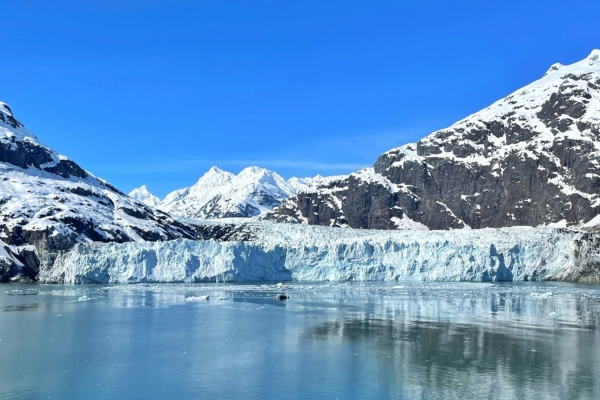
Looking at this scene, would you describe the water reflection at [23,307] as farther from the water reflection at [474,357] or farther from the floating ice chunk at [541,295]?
the floating ice chunk at [541,295]

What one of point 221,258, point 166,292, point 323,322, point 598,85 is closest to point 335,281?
point 221,258

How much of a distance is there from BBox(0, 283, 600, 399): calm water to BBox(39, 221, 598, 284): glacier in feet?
76.2

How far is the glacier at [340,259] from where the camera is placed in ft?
198

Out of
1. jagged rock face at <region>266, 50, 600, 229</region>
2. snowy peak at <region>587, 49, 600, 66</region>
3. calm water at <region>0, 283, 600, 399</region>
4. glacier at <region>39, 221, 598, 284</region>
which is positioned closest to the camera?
calm water at <region>0, 283, 600, 399</region>

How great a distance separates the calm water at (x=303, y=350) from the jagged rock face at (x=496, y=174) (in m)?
104

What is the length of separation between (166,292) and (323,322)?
22.8 meters

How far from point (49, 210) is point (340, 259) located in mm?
47800

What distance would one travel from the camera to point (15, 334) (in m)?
24.8

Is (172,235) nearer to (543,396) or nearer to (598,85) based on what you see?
(543,396)

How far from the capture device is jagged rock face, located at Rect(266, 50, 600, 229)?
133m

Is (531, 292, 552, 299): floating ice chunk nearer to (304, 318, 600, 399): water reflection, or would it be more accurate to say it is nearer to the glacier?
(304, 318, 600, 399): water reflection

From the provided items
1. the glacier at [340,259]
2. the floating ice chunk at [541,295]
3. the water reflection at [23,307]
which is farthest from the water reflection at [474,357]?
the glacier at [340,259]

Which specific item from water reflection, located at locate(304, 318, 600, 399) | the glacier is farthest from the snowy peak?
water reflection, located at locate(304, 318, 600, 399)

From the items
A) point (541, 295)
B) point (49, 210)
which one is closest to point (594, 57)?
point (49, 210)
